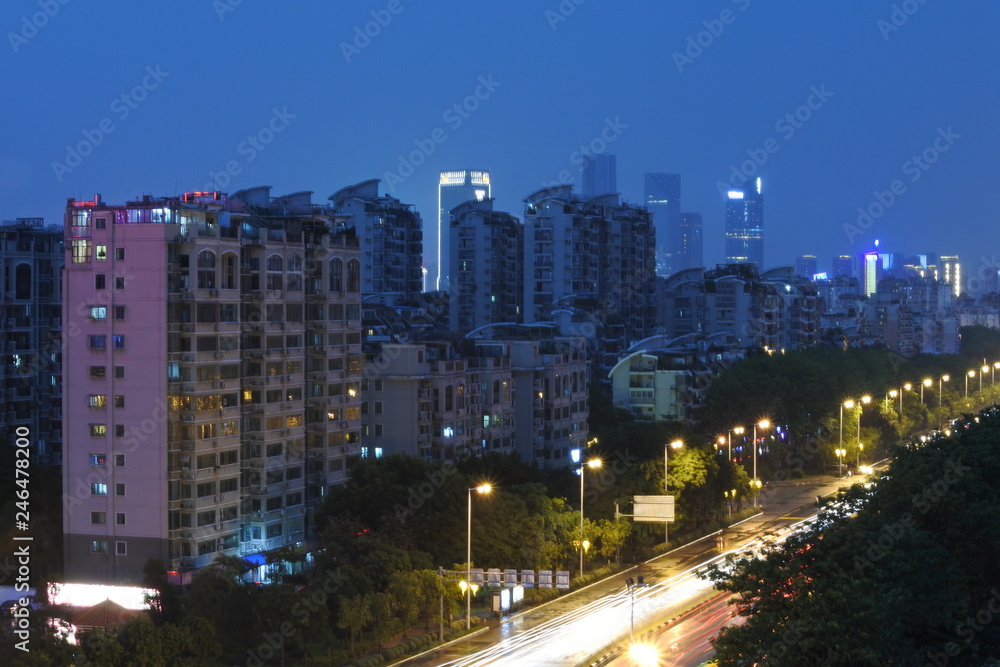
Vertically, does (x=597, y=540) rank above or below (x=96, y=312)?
below

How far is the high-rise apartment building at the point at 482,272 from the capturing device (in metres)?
108

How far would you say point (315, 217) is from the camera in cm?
5219

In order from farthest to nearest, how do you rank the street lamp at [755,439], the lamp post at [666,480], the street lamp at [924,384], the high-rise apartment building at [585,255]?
the high-rise apartment building at [585,255]
the street lamp at [924,384]
the street lamp at [755,439]
the lamp post at [666,480]

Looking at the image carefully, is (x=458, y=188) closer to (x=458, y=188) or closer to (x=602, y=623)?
(x=458, y=188)

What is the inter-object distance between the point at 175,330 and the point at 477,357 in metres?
18.8

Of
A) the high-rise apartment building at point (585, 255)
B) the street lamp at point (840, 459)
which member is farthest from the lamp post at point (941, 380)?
the street lamp at point (840, 459)

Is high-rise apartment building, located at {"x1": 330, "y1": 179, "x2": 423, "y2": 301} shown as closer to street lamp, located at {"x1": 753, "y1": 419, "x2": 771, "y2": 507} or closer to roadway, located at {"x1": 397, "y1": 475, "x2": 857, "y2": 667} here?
street lamp, located at {"x1": 753, "y1": 419, "x2": 771, "y2": 507}

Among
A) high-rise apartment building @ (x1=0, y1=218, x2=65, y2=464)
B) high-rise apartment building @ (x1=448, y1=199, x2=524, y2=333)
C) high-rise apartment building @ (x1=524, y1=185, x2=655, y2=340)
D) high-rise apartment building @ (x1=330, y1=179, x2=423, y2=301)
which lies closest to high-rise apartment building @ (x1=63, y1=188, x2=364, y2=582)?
high-rise apartment building @ (x1=0, y1=218, x2=65, y2=464)

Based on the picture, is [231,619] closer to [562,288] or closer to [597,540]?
[597,540]

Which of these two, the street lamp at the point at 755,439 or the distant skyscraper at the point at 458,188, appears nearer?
the street lamp at the point at 755,439

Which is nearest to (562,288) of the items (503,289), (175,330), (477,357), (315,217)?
(503,289)

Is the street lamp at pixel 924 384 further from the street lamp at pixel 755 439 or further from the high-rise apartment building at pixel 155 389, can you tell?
the high-rise apartment building at pixel 155 389

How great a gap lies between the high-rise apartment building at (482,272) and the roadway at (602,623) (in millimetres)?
54698

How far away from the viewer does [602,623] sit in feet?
136
